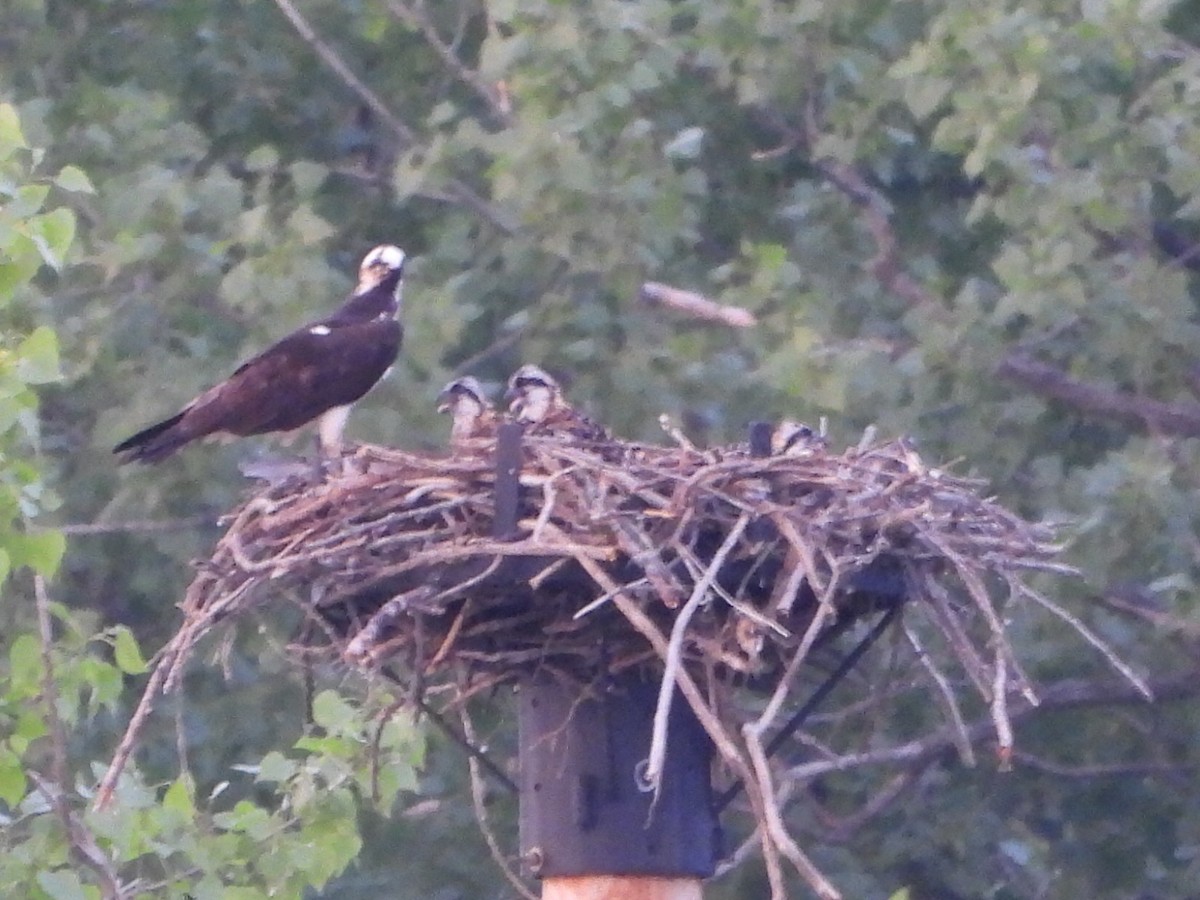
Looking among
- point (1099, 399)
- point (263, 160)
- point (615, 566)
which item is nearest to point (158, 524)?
point (263, 160)

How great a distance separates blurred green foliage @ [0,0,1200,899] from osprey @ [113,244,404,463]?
4.41ft

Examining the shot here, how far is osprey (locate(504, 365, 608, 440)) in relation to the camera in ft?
19.2

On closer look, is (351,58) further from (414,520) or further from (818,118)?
(414,520)

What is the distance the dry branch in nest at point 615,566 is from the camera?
15.0 ft

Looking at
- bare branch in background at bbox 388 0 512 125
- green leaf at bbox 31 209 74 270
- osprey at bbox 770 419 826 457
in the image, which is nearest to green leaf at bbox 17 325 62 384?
green leaf at bbox 31 209 74 270

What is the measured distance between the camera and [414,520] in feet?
16.0

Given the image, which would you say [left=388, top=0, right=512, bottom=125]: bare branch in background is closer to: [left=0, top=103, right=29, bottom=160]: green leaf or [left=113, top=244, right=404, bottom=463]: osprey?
[left=113, top=244, right=404, bottom=463]: osprey

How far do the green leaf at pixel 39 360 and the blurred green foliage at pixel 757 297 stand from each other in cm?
255

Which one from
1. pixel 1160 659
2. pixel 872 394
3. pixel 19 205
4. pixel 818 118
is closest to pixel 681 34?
pixel 818 118

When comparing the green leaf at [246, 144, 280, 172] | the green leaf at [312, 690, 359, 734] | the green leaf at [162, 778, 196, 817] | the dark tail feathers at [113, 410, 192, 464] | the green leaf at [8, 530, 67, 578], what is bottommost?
the green leaf at [246, 144, 280, 172]

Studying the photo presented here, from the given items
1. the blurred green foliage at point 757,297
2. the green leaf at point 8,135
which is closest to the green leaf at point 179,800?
the green leaf at point 8,135

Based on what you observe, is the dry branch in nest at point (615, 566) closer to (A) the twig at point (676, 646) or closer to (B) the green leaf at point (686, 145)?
(A) the twig at point (676, 646)

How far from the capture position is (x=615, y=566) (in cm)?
458

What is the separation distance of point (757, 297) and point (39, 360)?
12.9ft
